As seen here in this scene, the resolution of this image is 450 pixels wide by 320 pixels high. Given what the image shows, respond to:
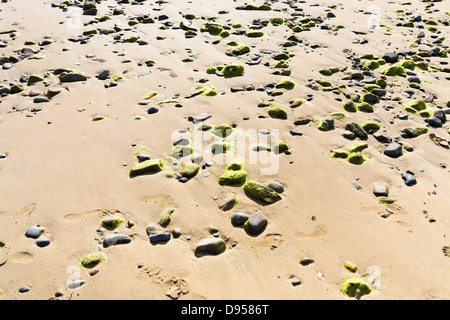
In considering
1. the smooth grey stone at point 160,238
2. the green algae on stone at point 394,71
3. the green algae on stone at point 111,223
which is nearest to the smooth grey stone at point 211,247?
the smooth grey stone at point 160,238

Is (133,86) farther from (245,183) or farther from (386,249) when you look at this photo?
(386,249)

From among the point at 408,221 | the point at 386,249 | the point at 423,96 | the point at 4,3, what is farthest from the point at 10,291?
the point at 4,3

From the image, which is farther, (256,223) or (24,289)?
(256,223)

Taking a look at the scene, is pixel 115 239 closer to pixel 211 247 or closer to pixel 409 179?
pixel 211 247

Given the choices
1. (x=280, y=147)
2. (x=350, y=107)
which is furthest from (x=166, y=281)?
(x=350, y=107)

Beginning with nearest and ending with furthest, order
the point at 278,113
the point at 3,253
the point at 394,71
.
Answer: the point at 3,253 < the point at 278,113 < the point at 394,71

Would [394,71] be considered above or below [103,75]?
above
